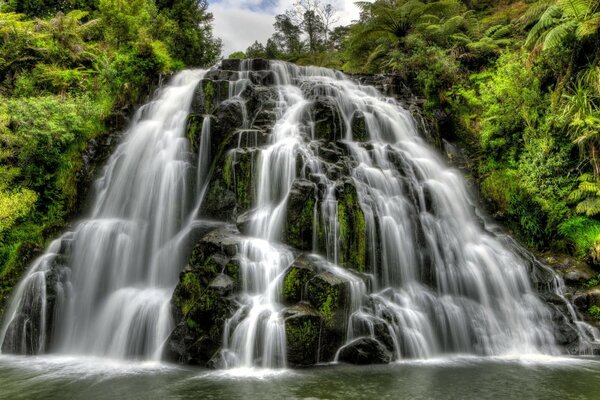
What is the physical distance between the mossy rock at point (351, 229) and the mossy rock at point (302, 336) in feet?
6.44

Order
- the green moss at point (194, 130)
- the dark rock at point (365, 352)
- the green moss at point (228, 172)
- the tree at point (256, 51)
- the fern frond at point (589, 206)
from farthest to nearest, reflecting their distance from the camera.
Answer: the tree at point (256, 51) < the green moss at point (194, 130) < the green moss at point (228, 172) < the fern frond at point (589, 206) < the dark rock at point (365, 352)

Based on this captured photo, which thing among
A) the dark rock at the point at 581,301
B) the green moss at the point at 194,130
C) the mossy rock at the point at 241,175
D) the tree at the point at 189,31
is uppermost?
the tree at the point at 189,31

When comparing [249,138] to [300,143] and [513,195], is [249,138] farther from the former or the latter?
[513,195]

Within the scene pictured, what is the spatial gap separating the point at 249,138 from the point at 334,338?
6492 mm

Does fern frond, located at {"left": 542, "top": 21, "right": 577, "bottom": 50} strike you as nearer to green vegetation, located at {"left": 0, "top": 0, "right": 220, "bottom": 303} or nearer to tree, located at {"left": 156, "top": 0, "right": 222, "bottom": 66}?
green vegetation, located at {"left": 0, "top": 0, "right": 220, "bottom": 303}

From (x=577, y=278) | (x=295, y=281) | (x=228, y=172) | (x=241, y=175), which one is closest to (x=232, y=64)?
(x=228, y=172)

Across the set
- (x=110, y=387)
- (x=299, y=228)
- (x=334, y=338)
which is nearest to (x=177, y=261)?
(x=299, y=228)

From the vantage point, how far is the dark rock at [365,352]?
22.2ft

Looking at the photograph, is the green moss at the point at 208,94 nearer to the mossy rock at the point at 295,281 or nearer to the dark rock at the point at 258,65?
the dark rock at the point at 258,65

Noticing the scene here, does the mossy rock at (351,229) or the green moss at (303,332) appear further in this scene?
the mossy rock at (351,229)

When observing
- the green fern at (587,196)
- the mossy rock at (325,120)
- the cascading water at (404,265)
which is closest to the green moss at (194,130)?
the cascading water at (404,265)

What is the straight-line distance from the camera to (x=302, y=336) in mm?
6582

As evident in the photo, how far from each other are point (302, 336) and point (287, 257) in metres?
1.81

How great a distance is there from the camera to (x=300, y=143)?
35.5 feet
